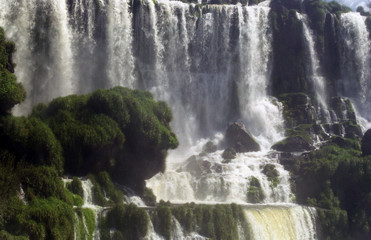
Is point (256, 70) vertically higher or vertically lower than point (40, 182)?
higher

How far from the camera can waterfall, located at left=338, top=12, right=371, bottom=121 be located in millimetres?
51250

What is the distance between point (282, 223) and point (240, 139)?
14.2 m

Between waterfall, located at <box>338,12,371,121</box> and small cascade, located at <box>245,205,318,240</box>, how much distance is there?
22.2 m

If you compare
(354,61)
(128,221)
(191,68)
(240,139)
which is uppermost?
(354,61)

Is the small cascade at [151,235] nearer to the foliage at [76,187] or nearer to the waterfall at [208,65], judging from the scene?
the foliage at [76,187]

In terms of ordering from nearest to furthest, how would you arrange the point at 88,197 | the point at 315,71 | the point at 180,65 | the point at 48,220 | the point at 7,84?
the point at 48,220 → the point at 7,84 → the point at 88,197 → the point at 180,65 → the point at 315,71

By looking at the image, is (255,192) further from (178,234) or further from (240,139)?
(178,234)

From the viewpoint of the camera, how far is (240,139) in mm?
43094

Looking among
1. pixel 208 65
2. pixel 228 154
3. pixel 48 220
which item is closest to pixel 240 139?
pixel 228 154

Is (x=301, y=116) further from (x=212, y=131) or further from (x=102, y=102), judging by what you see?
(x=102, y=102)

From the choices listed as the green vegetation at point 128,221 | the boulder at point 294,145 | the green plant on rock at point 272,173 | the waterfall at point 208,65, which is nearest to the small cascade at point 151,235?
the green vegetation at point 128,221

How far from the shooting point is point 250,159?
40.7 metres

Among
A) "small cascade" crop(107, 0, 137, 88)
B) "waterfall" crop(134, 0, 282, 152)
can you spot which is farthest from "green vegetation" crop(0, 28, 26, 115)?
"waterfall" crop(134, 0, 282, 152)

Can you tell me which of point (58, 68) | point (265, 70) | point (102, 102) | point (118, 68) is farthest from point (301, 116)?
point (102, 102)
